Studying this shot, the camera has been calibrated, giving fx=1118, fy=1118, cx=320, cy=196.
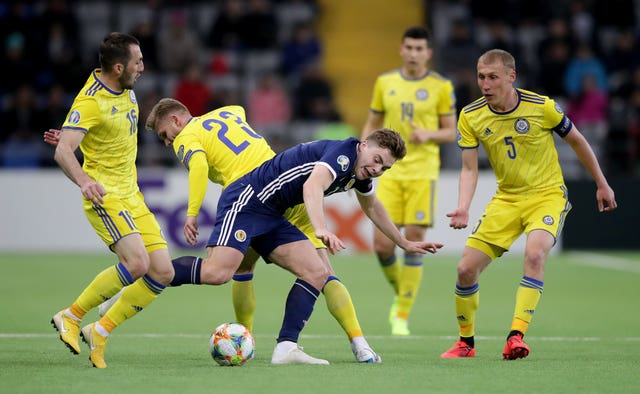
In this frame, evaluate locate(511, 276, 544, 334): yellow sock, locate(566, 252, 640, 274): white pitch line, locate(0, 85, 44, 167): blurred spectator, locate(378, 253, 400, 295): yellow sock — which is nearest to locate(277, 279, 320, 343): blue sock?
locate(511, 276, 544, 334): yellow sock

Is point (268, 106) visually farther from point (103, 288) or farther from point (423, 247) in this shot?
point (423, 247)

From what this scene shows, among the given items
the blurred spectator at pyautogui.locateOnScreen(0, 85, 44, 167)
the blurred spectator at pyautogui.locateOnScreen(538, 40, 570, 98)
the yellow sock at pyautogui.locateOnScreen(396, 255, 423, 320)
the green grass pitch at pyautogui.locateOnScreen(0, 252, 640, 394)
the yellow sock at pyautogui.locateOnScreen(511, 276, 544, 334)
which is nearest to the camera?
the green grass pitch at pyautogui.locateOnScreen(0, 252, 640, 394)

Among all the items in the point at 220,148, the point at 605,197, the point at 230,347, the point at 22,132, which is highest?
the point at 220,148

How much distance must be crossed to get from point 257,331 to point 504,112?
291 centimetres

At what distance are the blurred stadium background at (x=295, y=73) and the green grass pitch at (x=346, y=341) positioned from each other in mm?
1968

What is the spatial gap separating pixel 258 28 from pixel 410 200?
415 inches

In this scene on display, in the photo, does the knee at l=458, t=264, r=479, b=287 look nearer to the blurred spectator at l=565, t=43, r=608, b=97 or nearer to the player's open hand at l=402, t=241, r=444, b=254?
the player's open hand at l=402, t=241, r=444, b=254

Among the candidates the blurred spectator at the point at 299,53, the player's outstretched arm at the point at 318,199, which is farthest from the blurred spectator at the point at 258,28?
the player's outstretched arm at the point at 318,199

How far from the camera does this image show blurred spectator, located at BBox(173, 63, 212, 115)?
18438mm

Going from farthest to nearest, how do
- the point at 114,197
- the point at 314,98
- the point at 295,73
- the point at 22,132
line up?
the point at 295,73
the point at 314,98
the point at 22,132
the point at 114,197

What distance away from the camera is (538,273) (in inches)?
306

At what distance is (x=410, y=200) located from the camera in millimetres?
10188

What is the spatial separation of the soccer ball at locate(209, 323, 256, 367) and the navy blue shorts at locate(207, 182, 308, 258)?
1.82 feet

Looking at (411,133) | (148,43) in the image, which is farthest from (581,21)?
(411,133)
